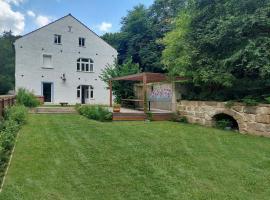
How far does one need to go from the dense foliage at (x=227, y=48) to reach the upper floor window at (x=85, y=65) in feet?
55.1

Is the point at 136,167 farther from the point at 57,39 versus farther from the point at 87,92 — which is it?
the point at 57,39

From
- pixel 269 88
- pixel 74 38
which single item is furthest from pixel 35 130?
pixel 74 38

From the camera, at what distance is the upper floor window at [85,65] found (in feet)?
93.8

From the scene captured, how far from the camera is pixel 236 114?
1077 centimetres

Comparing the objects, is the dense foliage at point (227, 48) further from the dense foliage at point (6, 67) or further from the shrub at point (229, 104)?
the dense foliage at point (6, 67)

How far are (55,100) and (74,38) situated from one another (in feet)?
20.7

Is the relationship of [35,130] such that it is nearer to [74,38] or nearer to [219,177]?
[219,177]

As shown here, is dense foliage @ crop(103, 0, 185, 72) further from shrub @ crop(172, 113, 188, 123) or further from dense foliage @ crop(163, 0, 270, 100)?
dense foliage @ crop(163, 0, 270, 100)

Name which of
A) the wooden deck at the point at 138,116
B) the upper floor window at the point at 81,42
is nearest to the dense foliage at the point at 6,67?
the upper floor window at the point at 81,42

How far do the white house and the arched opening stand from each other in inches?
731

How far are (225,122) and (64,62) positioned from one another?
19803mm

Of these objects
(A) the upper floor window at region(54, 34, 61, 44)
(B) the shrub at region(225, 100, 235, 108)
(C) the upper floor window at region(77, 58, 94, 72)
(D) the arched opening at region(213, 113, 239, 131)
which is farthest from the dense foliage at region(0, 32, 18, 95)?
(B) the shrub at region(225, 100, 235, 108)

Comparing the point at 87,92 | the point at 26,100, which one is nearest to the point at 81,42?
the point at 87,92

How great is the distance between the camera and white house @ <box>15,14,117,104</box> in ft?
86.7
